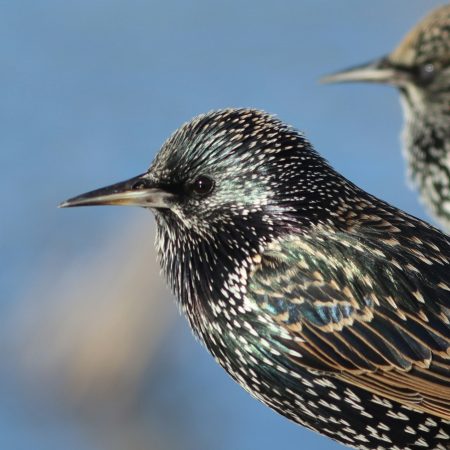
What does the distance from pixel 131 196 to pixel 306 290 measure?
25.2 inches

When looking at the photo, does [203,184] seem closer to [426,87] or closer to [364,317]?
[364,317]

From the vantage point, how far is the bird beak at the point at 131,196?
427 centimetres

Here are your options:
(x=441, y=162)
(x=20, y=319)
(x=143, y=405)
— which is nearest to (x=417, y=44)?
(x=441, y=162)

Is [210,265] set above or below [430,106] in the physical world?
below

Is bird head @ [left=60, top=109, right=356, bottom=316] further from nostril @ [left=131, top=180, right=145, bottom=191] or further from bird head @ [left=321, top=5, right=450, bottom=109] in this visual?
bird head @ [left=321, top=5, right=450, bottom=109]

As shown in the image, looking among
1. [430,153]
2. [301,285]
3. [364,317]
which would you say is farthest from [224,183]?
[430,153]

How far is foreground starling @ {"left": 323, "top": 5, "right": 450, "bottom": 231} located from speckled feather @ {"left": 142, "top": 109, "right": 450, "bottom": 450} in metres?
2.12

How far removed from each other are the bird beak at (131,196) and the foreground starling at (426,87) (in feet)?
7.76

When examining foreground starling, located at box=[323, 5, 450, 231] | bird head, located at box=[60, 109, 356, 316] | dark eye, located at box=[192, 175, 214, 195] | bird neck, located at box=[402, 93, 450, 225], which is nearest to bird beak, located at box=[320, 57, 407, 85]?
foreground starling, located at box=[323, 5, 450, 231]

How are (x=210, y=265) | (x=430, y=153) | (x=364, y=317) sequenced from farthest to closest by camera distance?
1. (x=430, y=153)
2. (x=210, y=265)
3. (x=364, y=317)

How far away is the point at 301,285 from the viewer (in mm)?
4234

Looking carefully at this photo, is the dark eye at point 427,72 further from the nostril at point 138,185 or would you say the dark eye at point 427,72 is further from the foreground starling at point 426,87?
the nostril at point 138,185

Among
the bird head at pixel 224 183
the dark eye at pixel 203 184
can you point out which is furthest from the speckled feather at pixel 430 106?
the dark eye at pixel 203 184

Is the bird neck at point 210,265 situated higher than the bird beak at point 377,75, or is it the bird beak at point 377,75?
the bird beak at point 377,75
